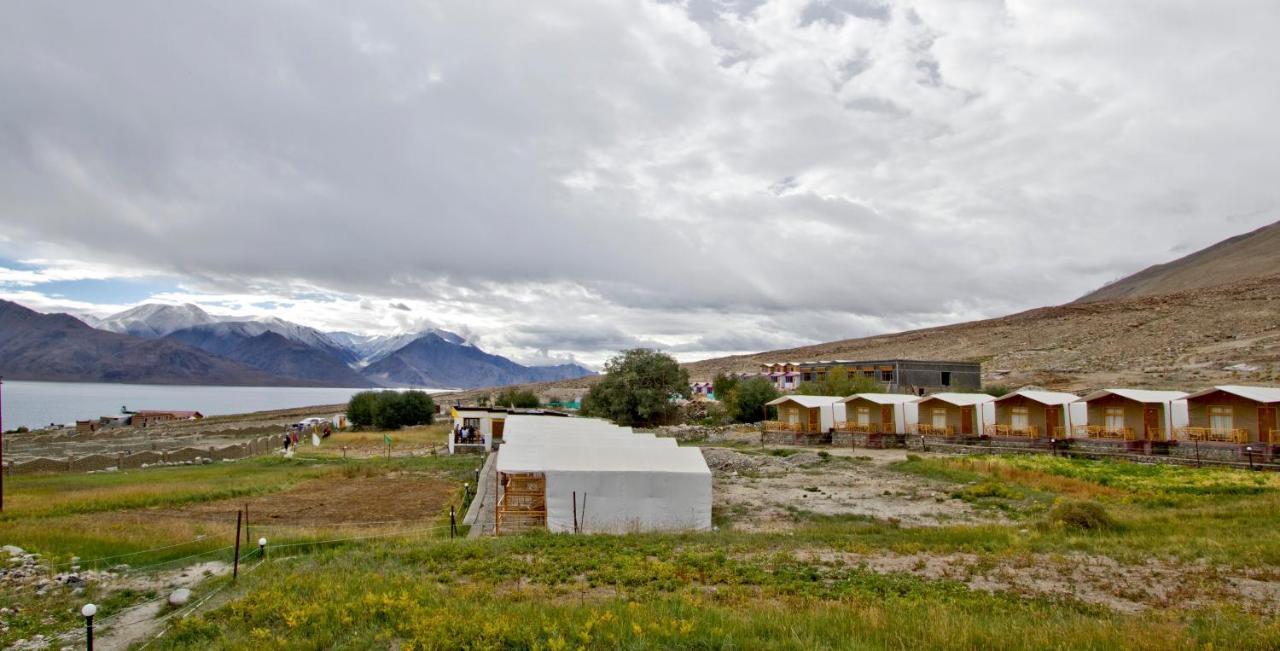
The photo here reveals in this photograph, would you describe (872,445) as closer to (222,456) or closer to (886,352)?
(222,456)

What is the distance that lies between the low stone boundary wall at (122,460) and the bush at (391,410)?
2271cm

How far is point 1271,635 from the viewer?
23.6 feet

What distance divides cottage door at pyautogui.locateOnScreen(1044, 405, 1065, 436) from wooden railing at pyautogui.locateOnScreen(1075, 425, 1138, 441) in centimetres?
137

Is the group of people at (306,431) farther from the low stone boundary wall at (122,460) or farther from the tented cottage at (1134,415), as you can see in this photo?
the tented cottage at (1134,415)

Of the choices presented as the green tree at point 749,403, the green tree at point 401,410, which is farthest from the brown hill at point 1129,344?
the green tree at point 401,410

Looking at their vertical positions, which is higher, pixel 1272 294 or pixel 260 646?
pixel 1272 294

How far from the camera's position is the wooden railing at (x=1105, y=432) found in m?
34.2

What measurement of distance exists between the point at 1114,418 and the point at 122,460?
54151 mm

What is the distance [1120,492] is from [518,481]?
19961mm

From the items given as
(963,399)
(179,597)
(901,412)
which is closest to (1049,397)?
(963,399)

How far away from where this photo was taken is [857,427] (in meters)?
47.0

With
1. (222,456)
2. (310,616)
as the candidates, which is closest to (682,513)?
(310,616)

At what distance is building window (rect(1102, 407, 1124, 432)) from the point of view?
115ft

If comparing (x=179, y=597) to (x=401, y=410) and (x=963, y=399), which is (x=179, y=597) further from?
(x=401, y=410)
